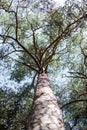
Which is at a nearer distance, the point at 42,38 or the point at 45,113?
the point at 45,113

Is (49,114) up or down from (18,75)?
down

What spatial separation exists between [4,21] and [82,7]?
2.89 meters

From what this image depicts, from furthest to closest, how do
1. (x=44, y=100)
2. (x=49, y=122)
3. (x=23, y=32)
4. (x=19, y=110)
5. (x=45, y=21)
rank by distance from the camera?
(x=19, y=110) < (x=23, y=32) < (x=45, y=21) < (x=44, y=100) < (x=49, y=122)

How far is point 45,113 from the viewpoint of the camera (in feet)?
13.2

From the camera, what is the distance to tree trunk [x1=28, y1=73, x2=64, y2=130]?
3.58 meters

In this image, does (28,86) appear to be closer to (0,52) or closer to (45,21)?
(0,52)

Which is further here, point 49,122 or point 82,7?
point 82,7

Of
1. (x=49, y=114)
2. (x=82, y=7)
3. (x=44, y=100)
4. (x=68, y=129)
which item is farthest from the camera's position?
(x=68, y=129)

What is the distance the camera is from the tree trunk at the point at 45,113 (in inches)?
141

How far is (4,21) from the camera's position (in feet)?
29.4

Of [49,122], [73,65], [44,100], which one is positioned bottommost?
[49,122]

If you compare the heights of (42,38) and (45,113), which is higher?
(42,38)

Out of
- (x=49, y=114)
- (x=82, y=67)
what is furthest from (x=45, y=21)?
(x=49, y=114)

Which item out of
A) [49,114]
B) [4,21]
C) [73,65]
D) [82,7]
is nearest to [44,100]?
[49,114]
